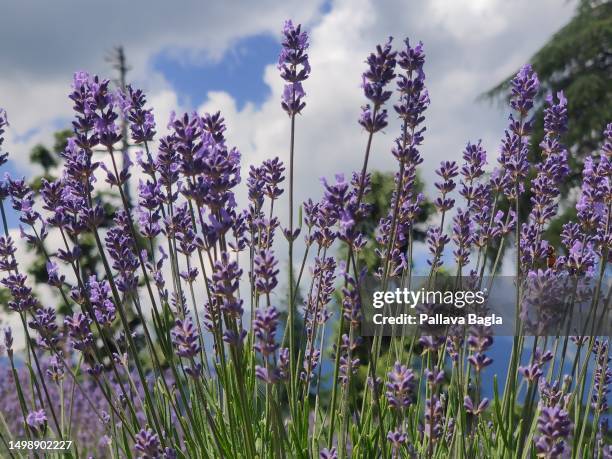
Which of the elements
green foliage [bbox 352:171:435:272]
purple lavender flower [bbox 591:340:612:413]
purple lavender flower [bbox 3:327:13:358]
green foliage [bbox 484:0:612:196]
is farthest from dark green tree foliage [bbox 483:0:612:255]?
purple lavender flower [bbox 3:327:13:358]

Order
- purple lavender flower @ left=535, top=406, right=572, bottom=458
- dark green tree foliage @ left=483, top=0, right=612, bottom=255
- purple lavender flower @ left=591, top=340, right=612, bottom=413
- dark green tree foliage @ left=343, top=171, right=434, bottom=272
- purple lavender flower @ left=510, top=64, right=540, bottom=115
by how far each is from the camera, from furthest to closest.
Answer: dark green tree foliage @ left=483, top=0, right=612, bottom=255 → dark green tree foliage @ left=343, top=171, right=434, bottom=272 → purple lavender flower @ left=591, top=340, right=612, bottom=413 → purple lavender flower @ left=510, top=64, right=540, bottom=115 → purple lavender flower @ left=535, top=406, right=572, bottom=458

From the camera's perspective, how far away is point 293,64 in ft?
7.75

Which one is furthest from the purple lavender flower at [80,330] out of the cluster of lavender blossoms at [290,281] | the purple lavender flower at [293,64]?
the purple lavender flower at [293,64]

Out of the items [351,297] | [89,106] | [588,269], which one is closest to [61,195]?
[89,106]

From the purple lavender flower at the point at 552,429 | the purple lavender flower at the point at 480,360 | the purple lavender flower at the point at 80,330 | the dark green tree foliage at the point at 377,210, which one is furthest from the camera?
the dark green tree foliage at the point at 377,210

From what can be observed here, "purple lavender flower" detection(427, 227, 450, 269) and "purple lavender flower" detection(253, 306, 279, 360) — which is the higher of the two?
"purple lavender flower" detection(427, 227, 450, 269)

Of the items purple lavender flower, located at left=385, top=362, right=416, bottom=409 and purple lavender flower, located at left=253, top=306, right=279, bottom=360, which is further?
purple lavender flower, located at left=385, top=362, right=416, bottom=409

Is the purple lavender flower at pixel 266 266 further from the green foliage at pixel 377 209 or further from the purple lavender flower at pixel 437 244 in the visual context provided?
the green foliage at pixel 377 209

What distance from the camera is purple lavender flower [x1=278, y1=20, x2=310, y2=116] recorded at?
2338 mm

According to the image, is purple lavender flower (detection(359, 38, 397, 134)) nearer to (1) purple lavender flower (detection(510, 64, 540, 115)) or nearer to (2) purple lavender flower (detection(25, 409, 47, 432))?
(1) purple lavender flower (detection(510, 64, 540, 115))

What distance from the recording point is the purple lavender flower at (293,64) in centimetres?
234

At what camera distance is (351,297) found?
1959mm

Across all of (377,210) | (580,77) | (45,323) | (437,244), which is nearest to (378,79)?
(437,244)

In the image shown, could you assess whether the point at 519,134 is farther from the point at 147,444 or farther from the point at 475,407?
the point at 147,444
